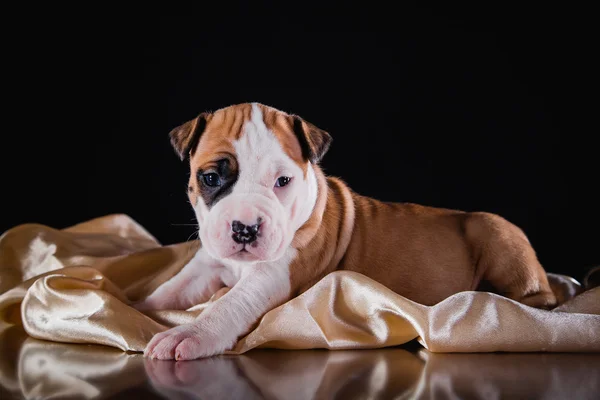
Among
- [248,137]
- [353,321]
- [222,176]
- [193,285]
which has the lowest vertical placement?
[193,285]

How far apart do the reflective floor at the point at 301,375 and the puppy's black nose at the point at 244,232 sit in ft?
1.15

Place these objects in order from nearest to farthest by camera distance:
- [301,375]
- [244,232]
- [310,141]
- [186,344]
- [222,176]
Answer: [301,375], [186,344], [244,232], [222,176], [310,141]

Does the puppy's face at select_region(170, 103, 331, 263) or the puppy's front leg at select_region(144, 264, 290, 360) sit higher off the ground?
the puppy's face at select_region(170, 103, 331, 263)

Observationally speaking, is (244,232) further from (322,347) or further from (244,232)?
(322,347)

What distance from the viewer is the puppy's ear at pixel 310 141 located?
2.71m

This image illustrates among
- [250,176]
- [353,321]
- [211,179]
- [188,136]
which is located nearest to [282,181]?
[250,176]

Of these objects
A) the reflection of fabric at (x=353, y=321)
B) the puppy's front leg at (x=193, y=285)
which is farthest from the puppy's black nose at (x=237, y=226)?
the puppy's front leg at (x=193, y=285)

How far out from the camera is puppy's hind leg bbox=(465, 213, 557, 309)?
293 cm

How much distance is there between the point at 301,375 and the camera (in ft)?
6.98

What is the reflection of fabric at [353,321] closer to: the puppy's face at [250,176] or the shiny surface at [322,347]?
the shiny surface at [322,347]

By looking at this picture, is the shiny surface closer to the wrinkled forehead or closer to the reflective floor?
the reflective floor

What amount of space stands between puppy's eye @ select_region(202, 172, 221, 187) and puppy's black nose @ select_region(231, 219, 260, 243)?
19cm

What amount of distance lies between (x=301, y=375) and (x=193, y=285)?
1.01m

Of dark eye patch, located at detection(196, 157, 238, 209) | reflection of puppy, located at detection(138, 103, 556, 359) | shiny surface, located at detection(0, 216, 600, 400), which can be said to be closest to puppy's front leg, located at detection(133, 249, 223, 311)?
reflection of puppy, located at detection(138, 103, 556, 359)
